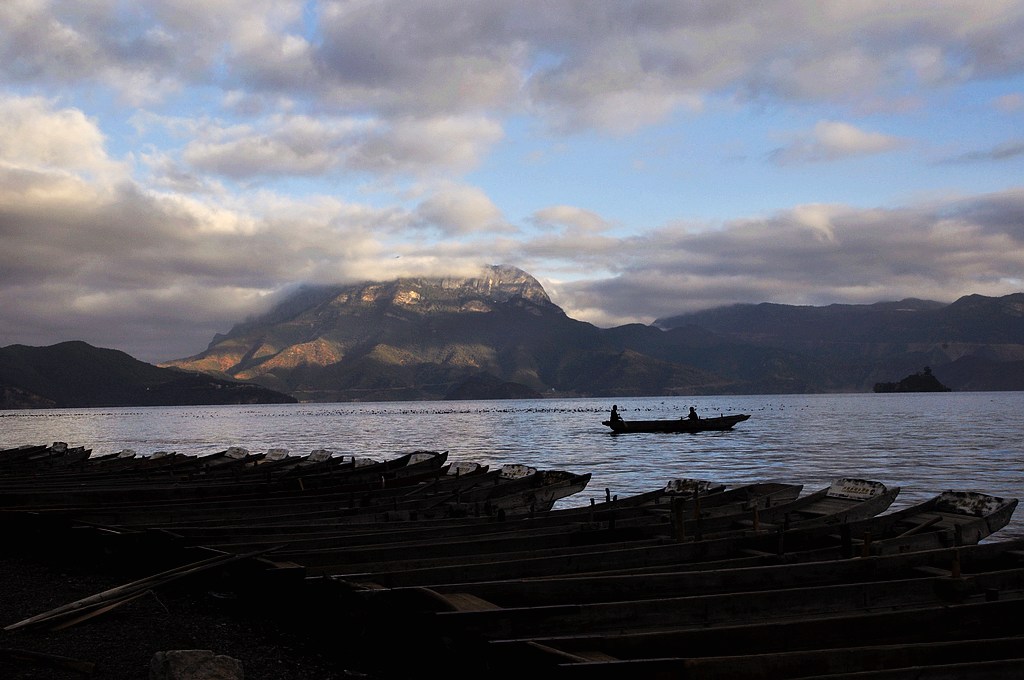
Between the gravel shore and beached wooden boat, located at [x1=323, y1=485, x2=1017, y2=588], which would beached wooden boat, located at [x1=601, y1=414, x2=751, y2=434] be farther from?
the gravel shore

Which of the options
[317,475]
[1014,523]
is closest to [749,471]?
[1014,523]

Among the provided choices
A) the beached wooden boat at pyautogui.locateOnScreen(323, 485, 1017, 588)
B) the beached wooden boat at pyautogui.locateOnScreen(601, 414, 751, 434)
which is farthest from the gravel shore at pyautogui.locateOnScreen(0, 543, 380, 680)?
the beached wooden boat at pyautogui.locateOnScreen(601, 414, 751, 434)

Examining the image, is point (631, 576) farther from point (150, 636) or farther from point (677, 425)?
point (677, 425)

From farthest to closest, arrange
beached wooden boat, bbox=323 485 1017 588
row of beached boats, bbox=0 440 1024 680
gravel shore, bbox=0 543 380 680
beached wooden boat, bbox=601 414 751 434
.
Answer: beached wooden boat, bbox=601 414 751 434 → beached wooden boat, bbox=323 485 1017 588 → gravel shore, bbox=0 543 380 680 → row of beached boats, bbox=0 440 1024 680

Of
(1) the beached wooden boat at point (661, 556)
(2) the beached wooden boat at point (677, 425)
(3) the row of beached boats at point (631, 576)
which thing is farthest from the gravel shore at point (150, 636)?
(2) the beached wooden boat at point (677, 425)

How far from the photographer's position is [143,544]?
15.8 meters

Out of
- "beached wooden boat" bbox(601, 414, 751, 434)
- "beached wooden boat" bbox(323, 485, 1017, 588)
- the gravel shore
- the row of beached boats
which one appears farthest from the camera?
"beached wooden boat" bbox(601, 414, 751, 434)

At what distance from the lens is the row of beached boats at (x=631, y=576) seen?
827 centimetres

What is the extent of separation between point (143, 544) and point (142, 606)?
176 centimetres

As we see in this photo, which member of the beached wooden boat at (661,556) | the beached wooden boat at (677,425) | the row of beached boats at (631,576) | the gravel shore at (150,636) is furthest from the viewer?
the beached wooden boat at (677,425)

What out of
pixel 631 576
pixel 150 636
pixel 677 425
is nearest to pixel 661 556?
pixel 631 576

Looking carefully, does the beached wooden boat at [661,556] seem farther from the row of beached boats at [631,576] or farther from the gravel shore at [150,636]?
the gravel shore at [150,636]

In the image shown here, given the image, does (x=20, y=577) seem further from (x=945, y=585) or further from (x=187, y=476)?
(x=945, y=585)

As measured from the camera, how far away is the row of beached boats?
827cm
